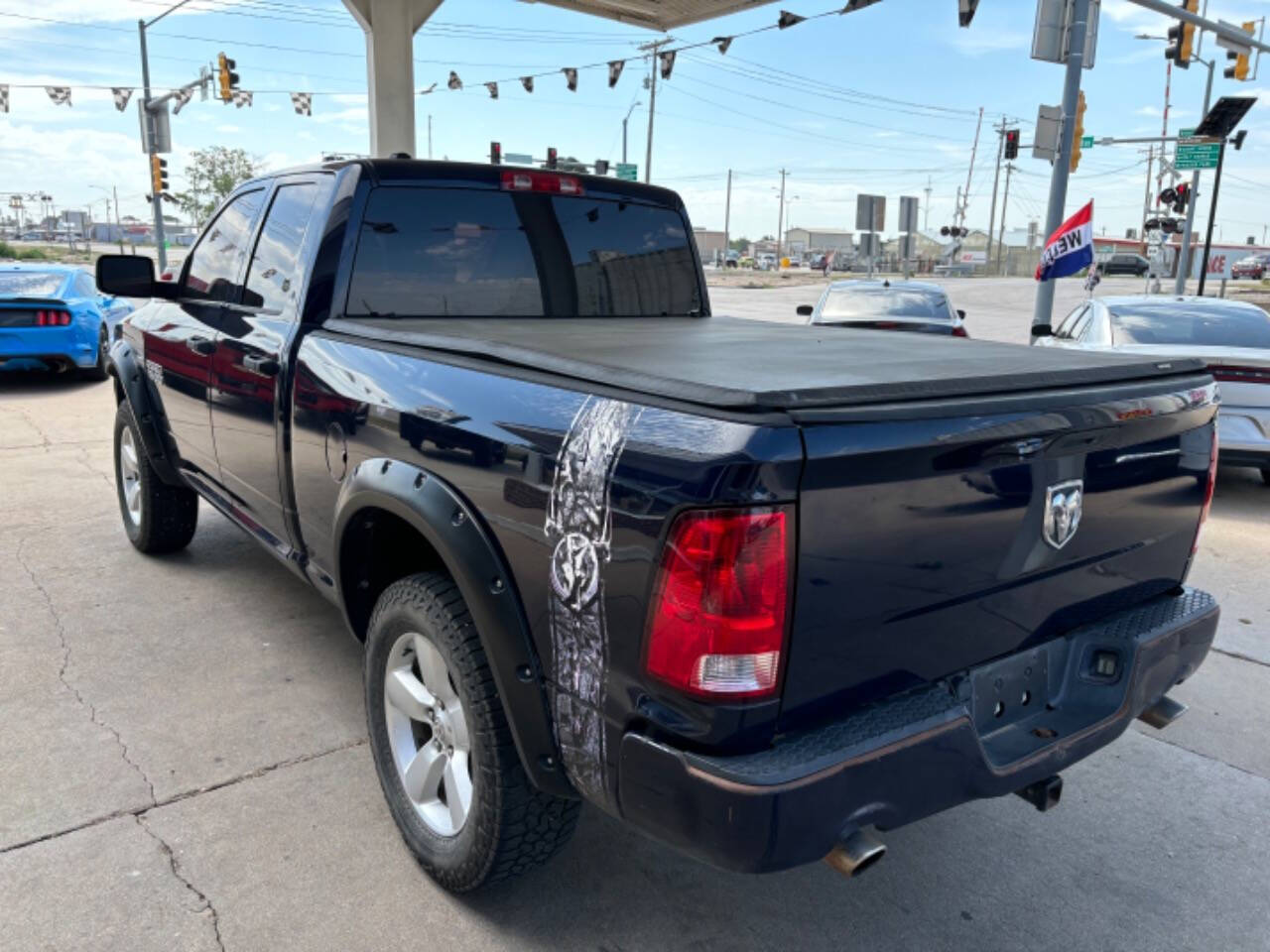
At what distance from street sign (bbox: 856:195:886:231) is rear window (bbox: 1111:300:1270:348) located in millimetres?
19052

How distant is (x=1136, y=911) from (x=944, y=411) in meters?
1.68

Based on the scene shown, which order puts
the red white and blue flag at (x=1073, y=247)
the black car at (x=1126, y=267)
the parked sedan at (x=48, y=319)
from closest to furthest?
the red white and blue flag at (x=1073, y=247), the parked sedan at (x=48, y=319), the black car at (x=1126, y=267)

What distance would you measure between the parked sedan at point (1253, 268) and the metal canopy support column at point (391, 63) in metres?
69.6

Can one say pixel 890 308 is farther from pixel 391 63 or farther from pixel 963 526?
pixel 963 526

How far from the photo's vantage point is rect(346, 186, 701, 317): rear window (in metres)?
3.42

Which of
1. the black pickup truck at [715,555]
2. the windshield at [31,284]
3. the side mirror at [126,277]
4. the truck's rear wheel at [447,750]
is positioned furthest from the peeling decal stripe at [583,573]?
the windshield at [31,284]

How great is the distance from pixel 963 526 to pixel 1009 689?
492mm

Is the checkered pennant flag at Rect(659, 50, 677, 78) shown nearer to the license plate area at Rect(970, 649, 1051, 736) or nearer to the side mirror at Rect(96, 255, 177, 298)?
the side mirror at Rect(96, 255, 177, 298)

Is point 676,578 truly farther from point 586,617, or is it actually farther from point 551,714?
point 551,714

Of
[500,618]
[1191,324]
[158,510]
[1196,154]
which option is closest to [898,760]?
[500,618]

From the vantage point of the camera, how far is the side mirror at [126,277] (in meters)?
4.20

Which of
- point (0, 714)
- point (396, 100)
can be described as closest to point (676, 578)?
point (0, 714)

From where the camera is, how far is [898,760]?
1.87m

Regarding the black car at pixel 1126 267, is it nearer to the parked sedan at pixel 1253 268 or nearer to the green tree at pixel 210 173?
the parked sedan at pixel 1253 268
